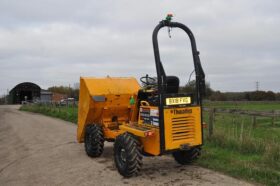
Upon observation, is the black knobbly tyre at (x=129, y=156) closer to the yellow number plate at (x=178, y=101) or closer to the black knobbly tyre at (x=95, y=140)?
the yellow number plate at (x=178, y=101)

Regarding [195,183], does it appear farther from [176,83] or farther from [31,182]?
[31,182]

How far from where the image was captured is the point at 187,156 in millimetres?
8219

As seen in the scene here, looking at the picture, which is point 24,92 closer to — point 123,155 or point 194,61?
point 123,155

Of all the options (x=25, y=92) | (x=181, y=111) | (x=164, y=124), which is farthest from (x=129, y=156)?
(x=25, y=92)

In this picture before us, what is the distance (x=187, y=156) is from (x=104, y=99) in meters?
2.62

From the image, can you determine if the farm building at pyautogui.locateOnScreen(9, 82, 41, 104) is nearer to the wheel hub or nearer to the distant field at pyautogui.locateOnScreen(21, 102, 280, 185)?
the distant field at pyautogui.locateOnScreen(21, 102, 280, 185)

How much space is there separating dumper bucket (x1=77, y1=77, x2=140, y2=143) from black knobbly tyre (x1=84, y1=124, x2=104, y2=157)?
1.14 feet

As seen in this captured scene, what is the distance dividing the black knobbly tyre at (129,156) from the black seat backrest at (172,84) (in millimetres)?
1232

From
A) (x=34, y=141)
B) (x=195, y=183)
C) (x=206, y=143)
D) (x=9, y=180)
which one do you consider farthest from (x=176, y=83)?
(x=34, y=141)

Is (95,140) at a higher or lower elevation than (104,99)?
lower

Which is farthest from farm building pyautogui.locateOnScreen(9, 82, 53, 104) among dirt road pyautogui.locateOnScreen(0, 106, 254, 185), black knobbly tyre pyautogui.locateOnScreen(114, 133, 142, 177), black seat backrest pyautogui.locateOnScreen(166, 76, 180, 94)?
black seat backrest pyautogui.locateOnScreen(166, 76, 180, 94)

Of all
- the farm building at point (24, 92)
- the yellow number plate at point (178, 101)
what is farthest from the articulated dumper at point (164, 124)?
the farm building at point (24, 92)

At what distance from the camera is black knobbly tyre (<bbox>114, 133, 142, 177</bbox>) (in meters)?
7.25

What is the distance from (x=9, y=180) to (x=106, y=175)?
6.99ft
